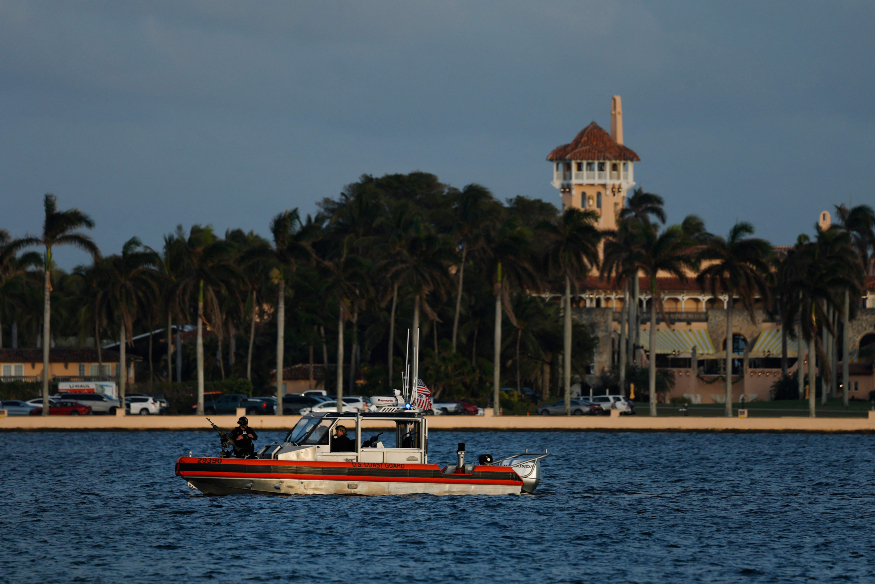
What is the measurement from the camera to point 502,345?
96875mm

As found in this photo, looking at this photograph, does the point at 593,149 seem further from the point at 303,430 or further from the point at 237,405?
the point at 303,430

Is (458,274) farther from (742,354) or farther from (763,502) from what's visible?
(763,502)

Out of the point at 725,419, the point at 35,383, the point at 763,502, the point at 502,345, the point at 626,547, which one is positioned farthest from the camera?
the point at 502,345

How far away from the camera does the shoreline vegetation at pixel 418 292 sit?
7588cm

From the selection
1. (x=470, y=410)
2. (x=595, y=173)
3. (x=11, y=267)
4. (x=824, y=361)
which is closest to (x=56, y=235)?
(x=11, y=267)

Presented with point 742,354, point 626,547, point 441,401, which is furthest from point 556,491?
point 742,354

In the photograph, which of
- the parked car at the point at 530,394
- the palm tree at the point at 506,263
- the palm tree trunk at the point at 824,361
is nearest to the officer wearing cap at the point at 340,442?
the palm tree at the point at 506,263

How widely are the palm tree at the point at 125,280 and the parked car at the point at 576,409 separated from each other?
27.3 meters

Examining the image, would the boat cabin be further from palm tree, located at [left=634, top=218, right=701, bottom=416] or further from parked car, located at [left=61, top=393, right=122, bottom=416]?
parked car, located at [left=61, top=393, right=122, bottom=416]

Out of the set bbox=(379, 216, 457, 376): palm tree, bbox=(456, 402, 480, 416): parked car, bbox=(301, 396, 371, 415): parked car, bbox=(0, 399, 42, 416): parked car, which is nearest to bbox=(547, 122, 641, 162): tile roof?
bbox=(379, 216, 457, 376): palm tree

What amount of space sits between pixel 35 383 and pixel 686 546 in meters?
67.6

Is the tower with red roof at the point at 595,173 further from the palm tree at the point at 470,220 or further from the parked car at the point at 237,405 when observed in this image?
the parked car at the point at 237,405

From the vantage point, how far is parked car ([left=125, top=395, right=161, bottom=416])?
3241 inches

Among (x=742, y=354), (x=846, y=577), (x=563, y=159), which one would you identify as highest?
(x=563, y=159)
